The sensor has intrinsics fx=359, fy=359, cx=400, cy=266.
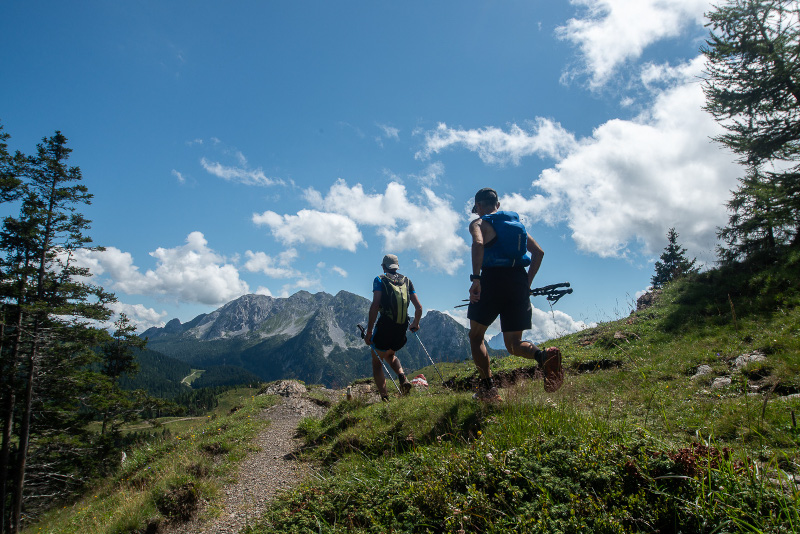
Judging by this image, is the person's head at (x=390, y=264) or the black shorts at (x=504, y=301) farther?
the person's head at (x=390, y=264)

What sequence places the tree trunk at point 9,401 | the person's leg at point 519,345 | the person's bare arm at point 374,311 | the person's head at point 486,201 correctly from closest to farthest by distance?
1. the person's leg at point 519,345
2. the person's head at point 486,201
3. the person's bare arm at point 374,311
4. the tree trunk at point 9,401

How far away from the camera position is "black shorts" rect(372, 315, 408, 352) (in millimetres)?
7570

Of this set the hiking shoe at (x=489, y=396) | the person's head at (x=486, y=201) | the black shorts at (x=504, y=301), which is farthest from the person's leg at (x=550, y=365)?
the person's head at (x=486, y=201)

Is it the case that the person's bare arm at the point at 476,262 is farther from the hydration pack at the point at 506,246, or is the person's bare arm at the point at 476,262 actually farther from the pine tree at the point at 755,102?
the pine tree at the point at 755,102

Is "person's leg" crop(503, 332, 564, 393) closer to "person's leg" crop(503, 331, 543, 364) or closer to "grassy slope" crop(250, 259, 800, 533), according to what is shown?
"person's leg" crop(503, 331, 543, 364)

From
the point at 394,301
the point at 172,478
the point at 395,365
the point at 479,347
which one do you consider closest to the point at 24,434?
the point at 172,478

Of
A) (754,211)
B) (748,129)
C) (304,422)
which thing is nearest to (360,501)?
(304,422)

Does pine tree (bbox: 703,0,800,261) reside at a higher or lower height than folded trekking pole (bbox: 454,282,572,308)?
higher

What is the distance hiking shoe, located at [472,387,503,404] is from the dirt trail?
249 cm

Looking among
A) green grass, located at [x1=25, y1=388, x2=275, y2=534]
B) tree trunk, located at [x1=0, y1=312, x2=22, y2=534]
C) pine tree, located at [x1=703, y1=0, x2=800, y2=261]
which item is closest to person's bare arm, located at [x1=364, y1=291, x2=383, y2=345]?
green grass, located at [x1=25, y1=388, x2=275, y2=534]

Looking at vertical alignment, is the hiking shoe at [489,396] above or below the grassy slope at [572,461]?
above

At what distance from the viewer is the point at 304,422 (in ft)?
28.7

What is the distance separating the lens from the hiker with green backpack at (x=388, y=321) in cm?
747

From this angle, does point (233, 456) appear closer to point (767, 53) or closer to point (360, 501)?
point (360, 501)
